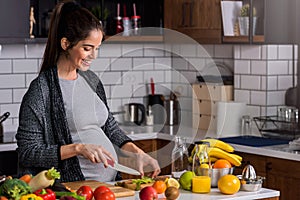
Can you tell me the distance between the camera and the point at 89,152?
326cm

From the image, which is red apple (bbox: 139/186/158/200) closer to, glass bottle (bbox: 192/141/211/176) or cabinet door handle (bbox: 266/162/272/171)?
glass bottle (bbox: 192/141/211/176)

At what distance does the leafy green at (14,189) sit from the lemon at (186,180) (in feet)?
2.68

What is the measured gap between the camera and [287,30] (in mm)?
4852

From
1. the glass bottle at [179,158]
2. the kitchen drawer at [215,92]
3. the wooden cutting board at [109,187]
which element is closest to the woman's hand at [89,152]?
the wooden cutting board at [109,187]

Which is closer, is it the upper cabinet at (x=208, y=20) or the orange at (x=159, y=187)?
the orange at (x=159, y=187)

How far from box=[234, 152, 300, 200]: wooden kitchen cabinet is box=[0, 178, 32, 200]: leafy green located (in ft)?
6.99

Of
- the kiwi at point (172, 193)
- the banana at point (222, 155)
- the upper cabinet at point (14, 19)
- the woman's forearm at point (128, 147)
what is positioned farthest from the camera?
the upper cabinet at point (14, 19)

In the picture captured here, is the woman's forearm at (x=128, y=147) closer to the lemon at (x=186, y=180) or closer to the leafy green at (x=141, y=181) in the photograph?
the leafy green at (x=141, y=181)

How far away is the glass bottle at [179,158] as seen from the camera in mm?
3363

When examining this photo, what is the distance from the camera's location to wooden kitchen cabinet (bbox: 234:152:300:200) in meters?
4.34

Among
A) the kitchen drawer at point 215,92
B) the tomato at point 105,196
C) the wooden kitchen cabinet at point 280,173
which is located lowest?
the wooden kitchen cabinet at point 280,173

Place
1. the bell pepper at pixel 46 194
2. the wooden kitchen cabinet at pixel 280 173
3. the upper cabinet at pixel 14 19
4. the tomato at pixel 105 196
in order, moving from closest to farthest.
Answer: the bell pepper at pixel 46 194, the tomato at pixel 105 196, the wooden kitchen cabinet at pixel 280 173, the upper cabinet at pixel 14 19

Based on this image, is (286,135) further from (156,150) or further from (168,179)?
(168,179)

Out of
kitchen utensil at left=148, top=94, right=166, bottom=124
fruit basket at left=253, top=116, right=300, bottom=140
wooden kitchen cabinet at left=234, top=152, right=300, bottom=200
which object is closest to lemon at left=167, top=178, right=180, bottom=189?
wooden kitchen cabinet at left=234, top=152, right=300, bottom=200
